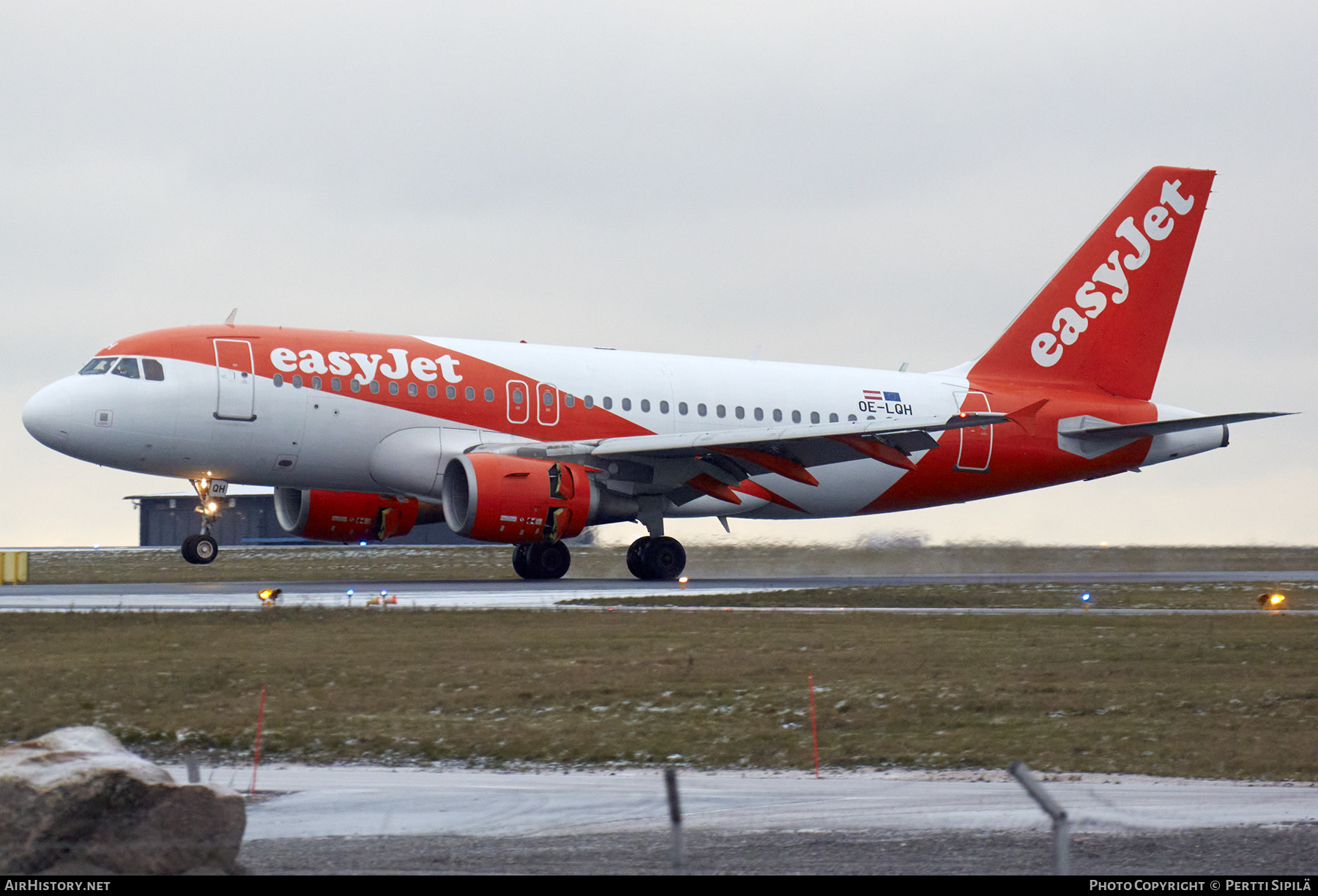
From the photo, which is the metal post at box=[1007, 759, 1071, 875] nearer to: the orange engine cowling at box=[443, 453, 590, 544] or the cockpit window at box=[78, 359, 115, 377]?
the orange engine cowling at box=[443, 453, 590, 544]

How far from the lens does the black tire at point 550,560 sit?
28.5 m

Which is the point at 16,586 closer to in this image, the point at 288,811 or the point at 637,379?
the point at 637,379

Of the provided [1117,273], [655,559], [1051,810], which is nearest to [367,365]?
[655,559]

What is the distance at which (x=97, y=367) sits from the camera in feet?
85.4

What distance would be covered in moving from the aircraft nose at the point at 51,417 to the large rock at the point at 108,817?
68.1ft

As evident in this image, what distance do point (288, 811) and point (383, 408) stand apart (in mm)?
18862

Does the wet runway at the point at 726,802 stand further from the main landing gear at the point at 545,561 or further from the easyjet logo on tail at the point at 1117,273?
the easyjet logo on tail at the point at 1117,273

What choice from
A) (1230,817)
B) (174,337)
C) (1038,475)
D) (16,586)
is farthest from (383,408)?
(1230,817)

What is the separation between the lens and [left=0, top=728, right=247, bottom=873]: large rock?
227 inches

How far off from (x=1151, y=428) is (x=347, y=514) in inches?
677

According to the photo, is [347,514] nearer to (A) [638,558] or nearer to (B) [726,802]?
(A) [638,558]

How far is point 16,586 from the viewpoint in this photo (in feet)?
88.1

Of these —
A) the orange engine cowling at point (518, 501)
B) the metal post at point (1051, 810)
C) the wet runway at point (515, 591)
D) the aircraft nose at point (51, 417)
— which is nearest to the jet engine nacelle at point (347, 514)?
the wet runway at point (515, 591)

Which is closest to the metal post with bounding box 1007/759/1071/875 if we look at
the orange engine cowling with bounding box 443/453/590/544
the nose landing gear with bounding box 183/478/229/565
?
the orange engine cowling with bounding box 443/453/590/544
